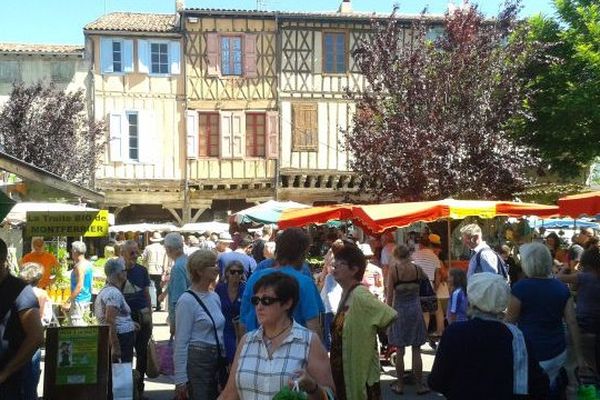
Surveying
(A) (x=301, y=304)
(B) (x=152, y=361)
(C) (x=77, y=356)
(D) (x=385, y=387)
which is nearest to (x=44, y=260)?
(B) (x=152, y=361)

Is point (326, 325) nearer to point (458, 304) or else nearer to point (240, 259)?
point (240, 259)

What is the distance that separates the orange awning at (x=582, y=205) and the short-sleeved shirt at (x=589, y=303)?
Answer: 2.27 meters

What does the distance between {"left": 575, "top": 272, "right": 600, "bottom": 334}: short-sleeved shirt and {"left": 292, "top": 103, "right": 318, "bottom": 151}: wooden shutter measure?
22.0m

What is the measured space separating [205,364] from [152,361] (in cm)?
290

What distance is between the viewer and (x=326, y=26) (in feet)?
94.5

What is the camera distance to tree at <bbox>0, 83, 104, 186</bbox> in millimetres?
24969

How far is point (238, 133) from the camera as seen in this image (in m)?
28.9

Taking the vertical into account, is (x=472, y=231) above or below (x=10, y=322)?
above

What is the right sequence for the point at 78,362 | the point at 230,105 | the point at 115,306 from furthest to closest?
the point at 230,105 < the point at 115,306 < the point at 78,362

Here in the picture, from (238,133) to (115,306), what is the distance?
21.9 m

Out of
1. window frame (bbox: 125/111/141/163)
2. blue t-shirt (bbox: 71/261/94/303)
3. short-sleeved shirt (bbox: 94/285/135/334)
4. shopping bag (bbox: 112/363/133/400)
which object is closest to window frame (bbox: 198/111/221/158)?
window frame (bbox: 125/111/141/163)

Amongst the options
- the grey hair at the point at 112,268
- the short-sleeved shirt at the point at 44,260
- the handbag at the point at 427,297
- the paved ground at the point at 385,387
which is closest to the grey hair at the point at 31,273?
the grey hair at the point at 112,268

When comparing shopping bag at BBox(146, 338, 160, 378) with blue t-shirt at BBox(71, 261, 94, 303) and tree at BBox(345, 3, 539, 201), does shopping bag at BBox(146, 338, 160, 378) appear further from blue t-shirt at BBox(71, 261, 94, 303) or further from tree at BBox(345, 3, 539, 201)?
tree at BBox(345, 3, 539, 201)

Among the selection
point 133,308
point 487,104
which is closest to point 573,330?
point 133,308
